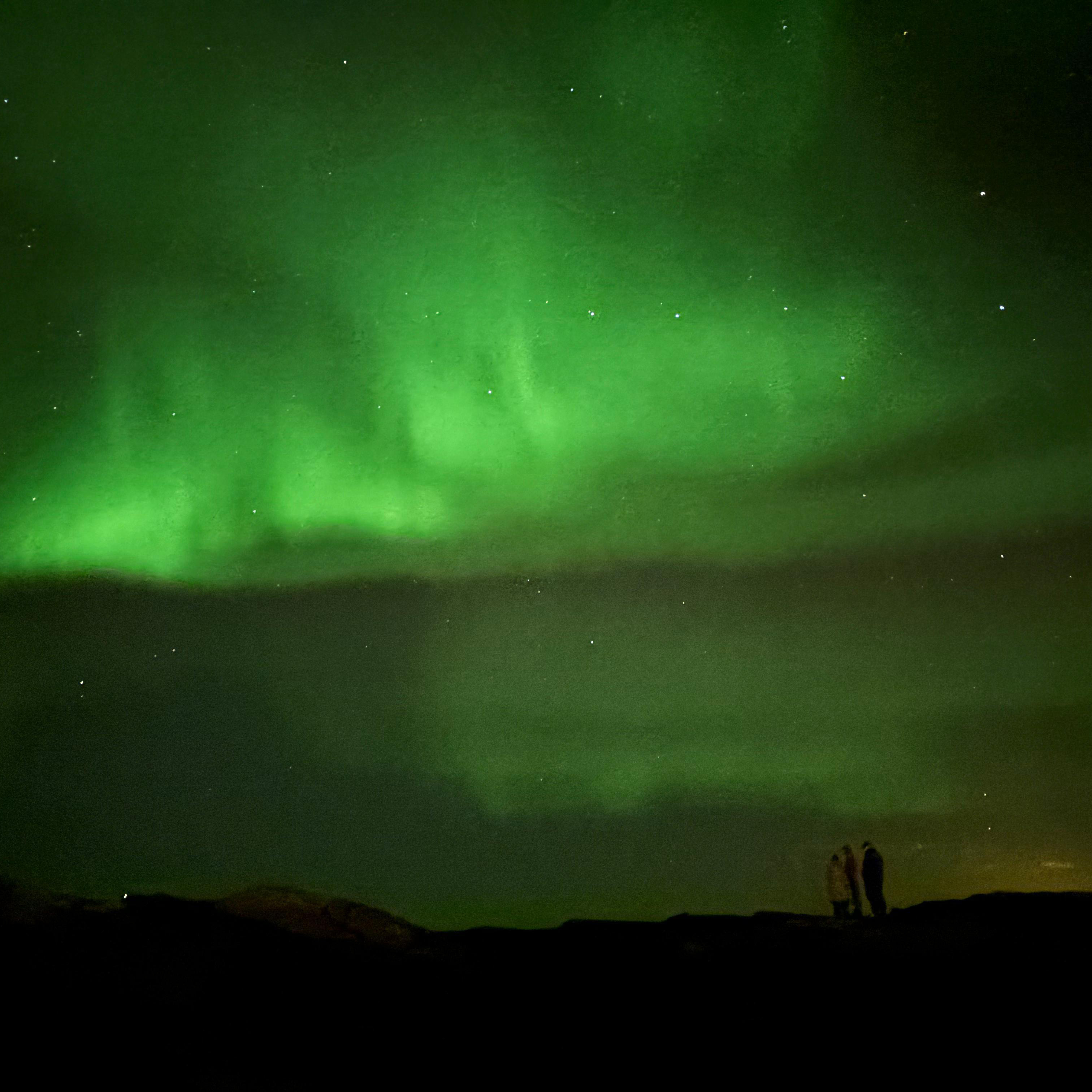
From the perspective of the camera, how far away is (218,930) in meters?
7.71

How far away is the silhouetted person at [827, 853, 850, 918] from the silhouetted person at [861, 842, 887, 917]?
16 cm

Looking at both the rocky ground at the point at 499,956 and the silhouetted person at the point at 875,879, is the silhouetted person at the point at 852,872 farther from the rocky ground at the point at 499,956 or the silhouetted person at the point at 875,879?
the rocky ground at the point at 499,956

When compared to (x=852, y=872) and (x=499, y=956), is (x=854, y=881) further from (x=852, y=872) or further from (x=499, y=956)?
(x=499, y=956)

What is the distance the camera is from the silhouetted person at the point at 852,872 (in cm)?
726

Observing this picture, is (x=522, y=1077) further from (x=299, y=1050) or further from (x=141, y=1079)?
(x=141, y=1079)

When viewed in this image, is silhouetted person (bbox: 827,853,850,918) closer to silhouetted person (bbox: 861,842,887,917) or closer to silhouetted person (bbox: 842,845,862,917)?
silhouetted person (bbox: 842,845,862,917)

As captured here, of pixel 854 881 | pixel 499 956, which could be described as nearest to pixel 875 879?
pixel 854 881

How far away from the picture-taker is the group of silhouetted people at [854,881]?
7.23 meters

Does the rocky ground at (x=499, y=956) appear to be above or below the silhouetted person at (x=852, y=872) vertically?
below

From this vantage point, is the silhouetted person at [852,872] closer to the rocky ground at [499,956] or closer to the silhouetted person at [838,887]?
the silhouetted person at [838,887]

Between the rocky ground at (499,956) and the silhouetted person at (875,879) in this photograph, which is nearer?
the rocky ground at (499,956)

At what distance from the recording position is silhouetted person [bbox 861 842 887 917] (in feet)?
A: 23.7

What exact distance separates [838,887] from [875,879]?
0.30 m

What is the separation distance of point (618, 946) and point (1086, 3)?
8.28 metres
